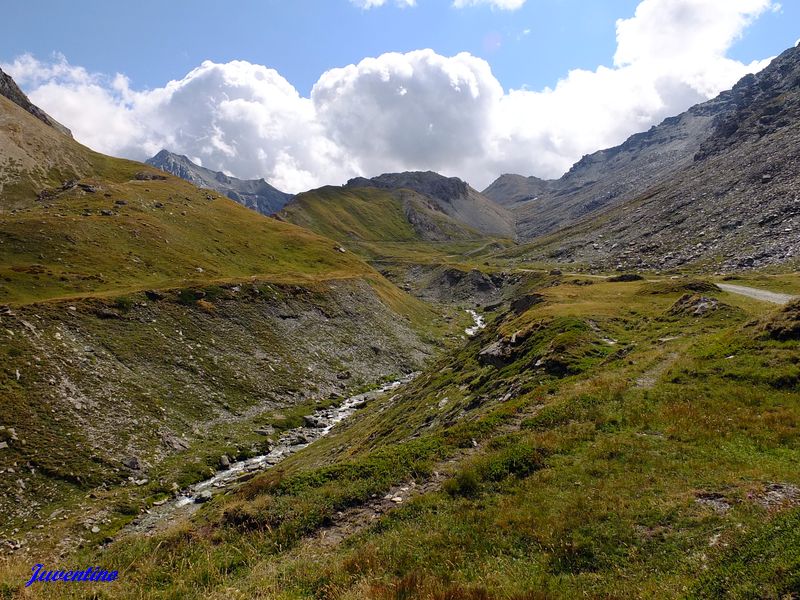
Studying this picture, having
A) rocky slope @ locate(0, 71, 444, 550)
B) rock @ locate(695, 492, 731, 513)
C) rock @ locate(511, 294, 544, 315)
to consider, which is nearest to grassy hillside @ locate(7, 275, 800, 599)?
rock @ locate(695, 492, 731, 513)

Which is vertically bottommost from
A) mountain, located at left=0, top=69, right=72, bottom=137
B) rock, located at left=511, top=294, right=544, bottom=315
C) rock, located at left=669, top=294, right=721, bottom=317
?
rock, located at left=669, top=294, right=721, bottom=317

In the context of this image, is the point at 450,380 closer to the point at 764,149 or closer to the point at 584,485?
the point at 584,485

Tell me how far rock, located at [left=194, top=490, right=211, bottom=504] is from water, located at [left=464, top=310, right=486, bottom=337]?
7547 centimetres

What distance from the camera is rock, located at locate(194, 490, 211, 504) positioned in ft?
117

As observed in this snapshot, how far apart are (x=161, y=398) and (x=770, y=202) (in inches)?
6119

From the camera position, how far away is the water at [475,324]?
108m

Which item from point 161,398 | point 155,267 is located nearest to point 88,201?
point 155,267

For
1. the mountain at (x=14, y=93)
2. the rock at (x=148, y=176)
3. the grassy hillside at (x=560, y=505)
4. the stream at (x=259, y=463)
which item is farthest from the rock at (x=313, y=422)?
the mountain at (x=14, y=93)

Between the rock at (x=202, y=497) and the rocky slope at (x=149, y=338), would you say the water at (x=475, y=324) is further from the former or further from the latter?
the rock at (x=202, y=497)

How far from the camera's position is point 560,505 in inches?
606

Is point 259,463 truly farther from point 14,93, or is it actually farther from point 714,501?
point 14,93

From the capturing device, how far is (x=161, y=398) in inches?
1930

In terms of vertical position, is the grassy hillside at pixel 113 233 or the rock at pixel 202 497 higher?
the grassy hillside at pixel 113 233

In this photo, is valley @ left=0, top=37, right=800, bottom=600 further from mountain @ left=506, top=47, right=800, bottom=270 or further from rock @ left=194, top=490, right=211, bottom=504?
mountain @ left=506, top=47, right=800, bottom=270
